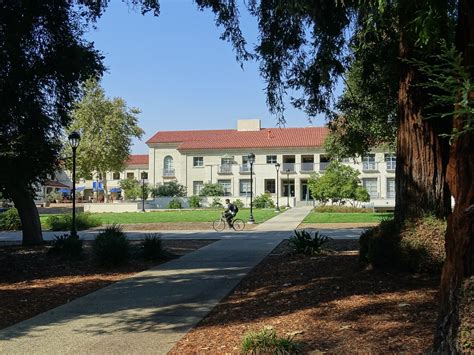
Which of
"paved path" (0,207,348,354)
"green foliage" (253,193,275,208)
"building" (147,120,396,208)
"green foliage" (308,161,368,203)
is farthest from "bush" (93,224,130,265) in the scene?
"building" (147,120,396,208)

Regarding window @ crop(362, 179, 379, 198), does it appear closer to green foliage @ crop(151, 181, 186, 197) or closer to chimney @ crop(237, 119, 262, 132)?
chimney @ crop(237, 119, 262, 132)

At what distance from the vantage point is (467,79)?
3295 mm

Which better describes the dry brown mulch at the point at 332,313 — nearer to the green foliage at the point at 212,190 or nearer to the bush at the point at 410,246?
the bush at the point at 410,246

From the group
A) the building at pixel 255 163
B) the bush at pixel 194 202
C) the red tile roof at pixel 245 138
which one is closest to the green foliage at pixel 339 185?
the bush at pixel 194 202

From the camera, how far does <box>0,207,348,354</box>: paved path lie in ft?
19.0

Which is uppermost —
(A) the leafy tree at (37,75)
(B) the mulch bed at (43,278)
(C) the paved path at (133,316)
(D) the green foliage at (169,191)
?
(A) the leafy tree at (37,75)

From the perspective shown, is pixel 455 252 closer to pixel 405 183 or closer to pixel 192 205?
pixel 405 183

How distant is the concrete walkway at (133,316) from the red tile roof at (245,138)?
188 feet

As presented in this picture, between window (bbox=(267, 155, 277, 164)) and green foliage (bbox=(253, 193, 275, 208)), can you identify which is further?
window (bbox=(267, 155, 277, 164))

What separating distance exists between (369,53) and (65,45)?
6602 millimetres

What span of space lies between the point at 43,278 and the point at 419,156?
7762mm

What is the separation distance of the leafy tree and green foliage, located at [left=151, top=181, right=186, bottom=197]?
5045cm

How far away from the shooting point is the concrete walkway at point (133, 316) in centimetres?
578

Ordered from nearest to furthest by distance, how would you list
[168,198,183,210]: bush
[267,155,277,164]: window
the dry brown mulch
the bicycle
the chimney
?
1. the dry brown mulch
2. the bicycle
3. [168,198,183,210]: bush
4. [267,155,277,164]: window
5. the chimney
